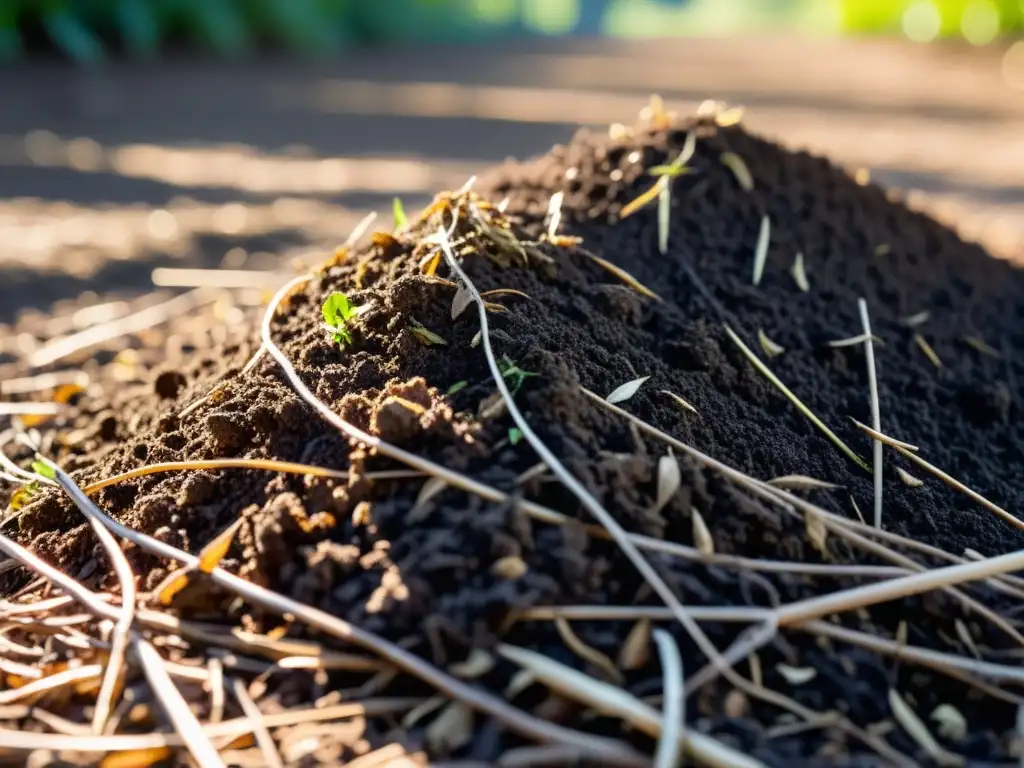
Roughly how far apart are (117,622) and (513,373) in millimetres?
639

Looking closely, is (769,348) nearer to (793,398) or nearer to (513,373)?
(793,398)

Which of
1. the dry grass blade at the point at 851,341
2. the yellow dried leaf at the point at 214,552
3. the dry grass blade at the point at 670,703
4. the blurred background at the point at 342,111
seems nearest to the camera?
the dry grass blade at the point at 670,703

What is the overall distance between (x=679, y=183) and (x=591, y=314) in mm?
730

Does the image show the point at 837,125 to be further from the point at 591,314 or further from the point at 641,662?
the point at 641,662

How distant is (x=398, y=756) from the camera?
1.07 meters

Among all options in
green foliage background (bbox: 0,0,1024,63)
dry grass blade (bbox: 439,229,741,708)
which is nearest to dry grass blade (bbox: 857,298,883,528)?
dry grass blade (bbox: 439,229,741,708)

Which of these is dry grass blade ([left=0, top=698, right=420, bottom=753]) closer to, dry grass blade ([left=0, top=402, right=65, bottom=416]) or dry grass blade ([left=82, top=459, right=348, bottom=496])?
dry grass blade ([left=82, top=459, right=348, bottom=496])

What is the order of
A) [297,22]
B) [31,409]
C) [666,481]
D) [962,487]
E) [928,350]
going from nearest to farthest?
[666,481]
[962,487]
[928,350]
[31,409]
[297,22]

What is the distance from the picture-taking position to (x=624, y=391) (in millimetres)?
1474

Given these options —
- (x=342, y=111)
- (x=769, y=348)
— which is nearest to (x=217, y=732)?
(x=769, y=348)

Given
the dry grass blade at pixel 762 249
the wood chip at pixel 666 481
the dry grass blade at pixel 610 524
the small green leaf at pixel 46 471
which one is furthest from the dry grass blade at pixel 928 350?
the small green leaf at pixel 46 471

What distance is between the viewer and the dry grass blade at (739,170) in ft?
7.71

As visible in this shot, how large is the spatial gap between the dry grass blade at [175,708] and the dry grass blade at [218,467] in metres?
0.28

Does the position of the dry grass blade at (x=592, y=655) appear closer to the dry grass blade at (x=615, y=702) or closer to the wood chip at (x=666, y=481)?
the dry grass blade at (x=615, y=702)
